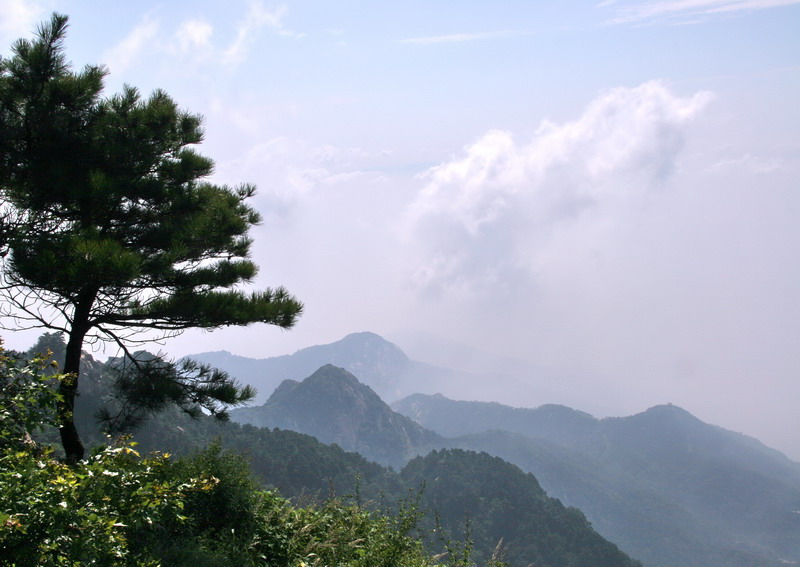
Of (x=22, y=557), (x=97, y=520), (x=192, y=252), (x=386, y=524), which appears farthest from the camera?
(x=192, y=252)

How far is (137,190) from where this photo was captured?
874 cm

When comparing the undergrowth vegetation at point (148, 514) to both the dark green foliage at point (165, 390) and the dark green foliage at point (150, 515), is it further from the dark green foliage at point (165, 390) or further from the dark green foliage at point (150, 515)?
the dark green foliage at point (165, 390)

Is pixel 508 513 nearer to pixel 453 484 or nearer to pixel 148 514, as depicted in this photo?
pixel 453 484

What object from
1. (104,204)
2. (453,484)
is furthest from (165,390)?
(453,484)

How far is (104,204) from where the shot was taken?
8344 mm

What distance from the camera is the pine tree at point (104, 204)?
25.2ft

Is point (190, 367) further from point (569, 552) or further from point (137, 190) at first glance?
point (569, 552)

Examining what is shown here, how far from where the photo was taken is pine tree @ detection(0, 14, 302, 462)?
25.2 feet

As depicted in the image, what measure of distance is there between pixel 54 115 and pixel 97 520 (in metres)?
7.09

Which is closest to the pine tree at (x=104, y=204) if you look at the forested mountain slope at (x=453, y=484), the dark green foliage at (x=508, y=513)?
the forested mountain slope at (x=453, y=484)

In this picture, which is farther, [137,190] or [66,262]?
[137,190]

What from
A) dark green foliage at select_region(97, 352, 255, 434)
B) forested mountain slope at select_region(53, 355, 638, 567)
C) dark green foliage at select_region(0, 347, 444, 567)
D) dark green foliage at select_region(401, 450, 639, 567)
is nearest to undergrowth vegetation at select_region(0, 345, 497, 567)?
dark green foliage at select_region(0, 347, 444, 567)

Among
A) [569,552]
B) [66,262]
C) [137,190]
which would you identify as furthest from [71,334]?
[569,552]

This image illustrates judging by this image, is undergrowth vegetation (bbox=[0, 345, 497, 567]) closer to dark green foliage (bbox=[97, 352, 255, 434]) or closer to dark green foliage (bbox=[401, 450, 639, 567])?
dark green foliage (bbox=[97, 352, 255, 434])
